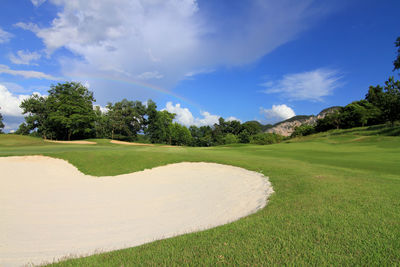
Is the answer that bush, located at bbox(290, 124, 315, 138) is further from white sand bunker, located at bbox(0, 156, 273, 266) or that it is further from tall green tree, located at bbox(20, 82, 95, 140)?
white sand bunker, located at bbox(0, 156, 273, 266)

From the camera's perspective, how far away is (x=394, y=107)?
41438mm

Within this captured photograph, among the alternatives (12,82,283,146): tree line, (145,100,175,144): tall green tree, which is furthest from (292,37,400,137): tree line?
(145,100,175,144): tall green tree

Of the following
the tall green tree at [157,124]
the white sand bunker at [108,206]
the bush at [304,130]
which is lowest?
the white sand bunker at [108,206]

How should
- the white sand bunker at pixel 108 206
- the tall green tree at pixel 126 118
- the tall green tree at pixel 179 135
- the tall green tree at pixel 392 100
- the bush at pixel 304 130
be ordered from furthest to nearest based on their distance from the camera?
the bush at pixel 304 130 < the tall green tree at pixel 179 135 < the tall green tree at pixel 126 118 < the tall green tree at pixel 392 100 < the white sand bunker at pixel 108 206

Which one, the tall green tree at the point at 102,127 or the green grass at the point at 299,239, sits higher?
the tall green tree at the point at 102,127

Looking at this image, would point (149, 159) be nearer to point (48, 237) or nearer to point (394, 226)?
point (48, 237)

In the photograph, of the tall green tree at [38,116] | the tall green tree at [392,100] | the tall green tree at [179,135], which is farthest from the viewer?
the tall green tree at [179,135]

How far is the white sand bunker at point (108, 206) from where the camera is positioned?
→ 4.82 metres

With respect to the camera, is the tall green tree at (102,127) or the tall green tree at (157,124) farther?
the tall green tree at (157,124)

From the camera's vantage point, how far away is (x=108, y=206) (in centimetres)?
738

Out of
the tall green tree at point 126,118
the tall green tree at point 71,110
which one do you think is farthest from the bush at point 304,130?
the tall green tree at point 71,110

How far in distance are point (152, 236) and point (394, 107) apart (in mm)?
55115

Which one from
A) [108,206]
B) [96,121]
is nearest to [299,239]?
[108,206]

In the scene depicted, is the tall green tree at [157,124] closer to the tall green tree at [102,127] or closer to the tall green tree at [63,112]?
the tall green tree at [102,127]
